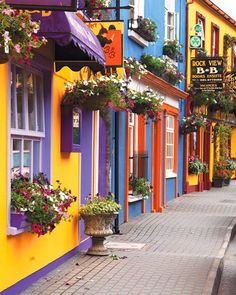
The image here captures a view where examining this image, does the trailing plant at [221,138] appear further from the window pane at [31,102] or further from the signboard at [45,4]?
the signboard at [45,4]

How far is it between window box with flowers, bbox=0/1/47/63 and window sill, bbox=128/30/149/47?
8438 millimetres

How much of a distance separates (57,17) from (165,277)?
3581 mm

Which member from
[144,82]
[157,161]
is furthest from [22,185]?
[157,161]

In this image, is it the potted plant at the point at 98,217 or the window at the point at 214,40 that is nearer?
the potted plant at the point at 98,217

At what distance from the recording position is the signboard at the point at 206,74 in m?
19.8

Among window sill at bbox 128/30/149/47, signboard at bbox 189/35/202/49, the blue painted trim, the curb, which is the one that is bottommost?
the curb

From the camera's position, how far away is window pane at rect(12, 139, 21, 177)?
6.98m

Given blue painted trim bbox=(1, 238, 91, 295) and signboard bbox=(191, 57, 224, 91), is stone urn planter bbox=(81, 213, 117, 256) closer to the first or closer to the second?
blue painted trim bbox=(1, 238, 91, 295)

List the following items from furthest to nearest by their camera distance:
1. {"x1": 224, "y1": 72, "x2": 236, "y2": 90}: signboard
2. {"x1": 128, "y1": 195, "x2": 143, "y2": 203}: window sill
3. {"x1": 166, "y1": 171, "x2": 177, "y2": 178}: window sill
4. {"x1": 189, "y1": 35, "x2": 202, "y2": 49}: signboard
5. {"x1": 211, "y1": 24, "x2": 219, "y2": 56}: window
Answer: {"x1": 211, "y1": 24, "x2": 219, "y2": 56}: window < {"x1": 224, "y1": 72, "x2": 236, "y2": 90}: signboard < {"x1": 189, "y1": 35, "x2": 202, "y2": 49}: signboard < {"x1": 166, "y1": 171, "x2": 177, "y2": 178}: window sill < {"x1": 128, "y1": 195, "x2": 143, "y2": 203}: window sill

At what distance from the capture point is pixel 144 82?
14.6m

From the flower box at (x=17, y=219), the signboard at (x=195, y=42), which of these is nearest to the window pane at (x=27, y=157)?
the flower box at (x=17, y=219)

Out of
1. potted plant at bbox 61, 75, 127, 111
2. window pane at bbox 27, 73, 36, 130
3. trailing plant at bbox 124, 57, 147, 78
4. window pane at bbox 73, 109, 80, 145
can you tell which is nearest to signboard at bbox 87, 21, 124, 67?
potted plant at bbox 61, 75, 127, 111

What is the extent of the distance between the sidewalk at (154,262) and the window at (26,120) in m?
1.43

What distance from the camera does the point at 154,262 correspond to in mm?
8930
